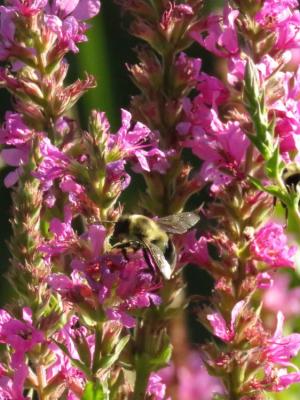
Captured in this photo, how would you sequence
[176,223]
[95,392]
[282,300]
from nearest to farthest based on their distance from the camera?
[95,392] → [176,223] → [282,300]

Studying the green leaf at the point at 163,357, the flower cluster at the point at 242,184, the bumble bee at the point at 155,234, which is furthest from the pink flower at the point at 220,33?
the green leaf at the point at 163,357

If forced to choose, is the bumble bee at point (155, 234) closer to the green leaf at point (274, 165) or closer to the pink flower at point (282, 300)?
the green leaf at point (274, 165)

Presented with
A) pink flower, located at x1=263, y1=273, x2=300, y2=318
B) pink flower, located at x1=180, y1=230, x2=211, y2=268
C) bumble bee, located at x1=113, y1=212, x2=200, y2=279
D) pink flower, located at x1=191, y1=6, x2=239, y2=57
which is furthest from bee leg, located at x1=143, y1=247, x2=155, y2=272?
pink flower, located at x1=263, y1=273, x2=300, y2=318

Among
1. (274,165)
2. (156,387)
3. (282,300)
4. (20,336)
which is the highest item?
(274,165)

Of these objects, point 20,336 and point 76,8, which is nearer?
point 20,336

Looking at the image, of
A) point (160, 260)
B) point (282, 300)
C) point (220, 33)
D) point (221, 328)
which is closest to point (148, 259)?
point (160, 260)

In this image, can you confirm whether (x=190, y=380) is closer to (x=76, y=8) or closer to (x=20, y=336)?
(x=20, y=336)
